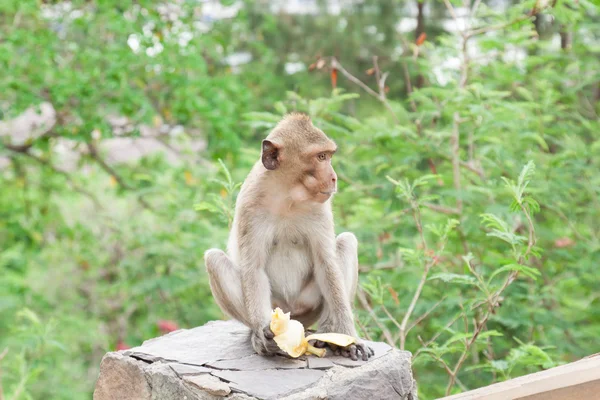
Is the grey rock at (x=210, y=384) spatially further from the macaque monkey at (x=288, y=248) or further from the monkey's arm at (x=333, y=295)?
the monkey's arm at (x=333, y=295)

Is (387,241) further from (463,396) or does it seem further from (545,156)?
(463,396)

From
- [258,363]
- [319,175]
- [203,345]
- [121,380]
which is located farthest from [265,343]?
[319,175]

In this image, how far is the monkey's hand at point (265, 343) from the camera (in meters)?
4.19

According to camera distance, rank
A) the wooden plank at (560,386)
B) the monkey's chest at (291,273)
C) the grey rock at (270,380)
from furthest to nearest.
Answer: the monkey's chest at (291,273) < the grey rock at (270,380) < the wooden plank at (560,386)

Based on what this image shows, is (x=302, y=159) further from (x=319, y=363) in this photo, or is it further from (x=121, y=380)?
(x=121, y=380)

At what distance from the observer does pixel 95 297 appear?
40.4 ft

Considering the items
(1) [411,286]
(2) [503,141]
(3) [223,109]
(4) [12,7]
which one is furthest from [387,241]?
(4) [12,7]

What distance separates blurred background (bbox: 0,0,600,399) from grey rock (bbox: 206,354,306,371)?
138 centimetres

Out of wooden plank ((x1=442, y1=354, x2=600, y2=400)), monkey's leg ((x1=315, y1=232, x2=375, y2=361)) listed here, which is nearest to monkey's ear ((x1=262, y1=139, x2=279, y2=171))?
monkey's leg ((x1=315, y1=232, x2=375, y2=361))

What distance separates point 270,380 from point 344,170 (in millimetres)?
4015

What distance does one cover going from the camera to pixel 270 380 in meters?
3.88

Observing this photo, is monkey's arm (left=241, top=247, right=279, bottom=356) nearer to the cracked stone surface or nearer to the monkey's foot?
the cracked stone surface

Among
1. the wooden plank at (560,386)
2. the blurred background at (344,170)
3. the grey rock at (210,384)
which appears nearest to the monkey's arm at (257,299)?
the grey rock at (210,384)

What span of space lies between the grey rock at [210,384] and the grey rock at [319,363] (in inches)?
19.5
